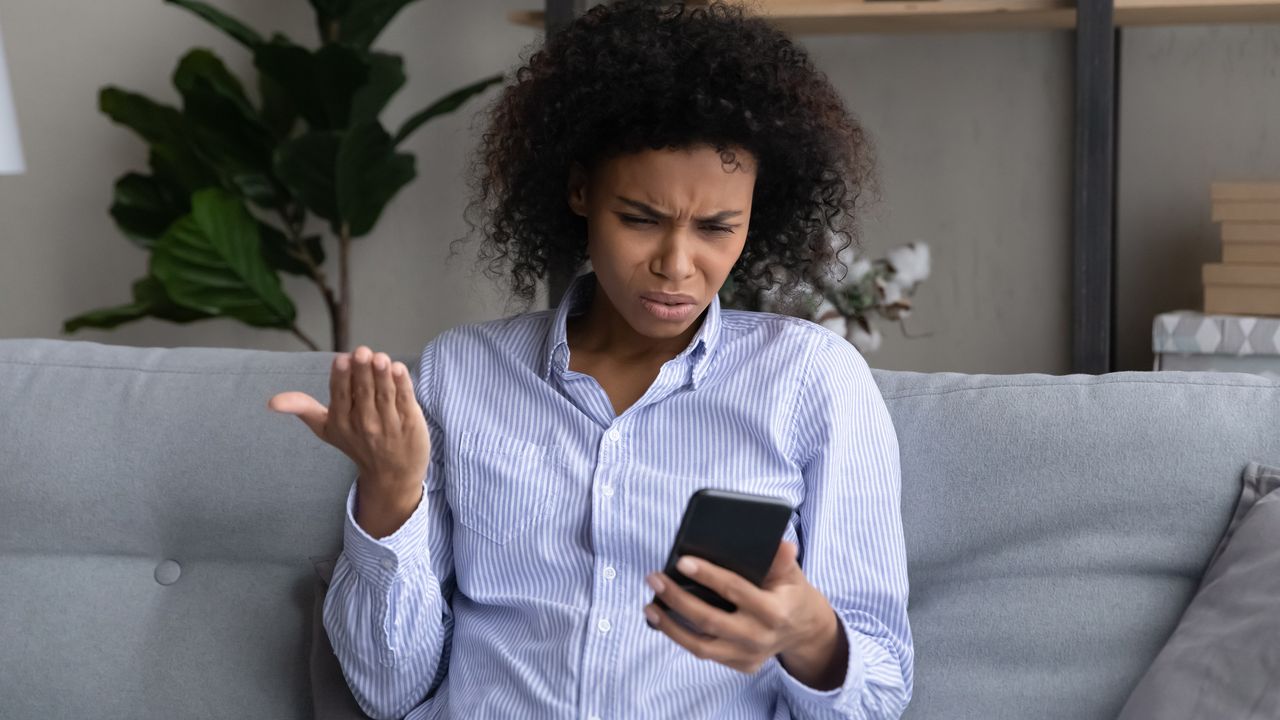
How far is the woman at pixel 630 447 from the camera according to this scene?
1107 millimetres

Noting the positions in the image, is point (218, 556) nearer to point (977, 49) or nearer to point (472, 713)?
point (472, 713)

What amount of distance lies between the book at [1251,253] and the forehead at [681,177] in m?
1.37

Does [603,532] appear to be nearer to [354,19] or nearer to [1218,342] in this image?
[1218,342]

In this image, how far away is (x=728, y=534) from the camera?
0.87 meters

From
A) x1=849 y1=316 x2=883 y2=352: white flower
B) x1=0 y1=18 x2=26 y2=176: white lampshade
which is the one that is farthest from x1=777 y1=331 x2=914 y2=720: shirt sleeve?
x1=849 y1=316 x2=883 y2=352: white flower

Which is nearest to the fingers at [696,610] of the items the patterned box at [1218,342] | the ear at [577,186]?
the ear at [577,186]

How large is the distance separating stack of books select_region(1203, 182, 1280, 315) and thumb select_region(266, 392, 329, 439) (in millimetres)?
1692

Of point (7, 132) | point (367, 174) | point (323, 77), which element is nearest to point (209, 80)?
point (323, 77)

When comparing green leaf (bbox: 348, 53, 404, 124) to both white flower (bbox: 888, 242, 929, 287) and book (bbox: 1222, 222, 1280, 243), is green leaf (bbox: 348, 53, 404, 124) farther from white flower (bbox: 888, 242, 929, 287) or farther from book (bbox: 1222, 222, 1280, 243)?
book (bbox: 1222, 222, 1280, 243)

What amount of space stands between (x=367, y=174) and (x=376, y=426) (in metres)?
1.86

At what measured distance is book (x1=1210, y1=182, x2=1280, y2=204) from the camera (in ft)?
7.11

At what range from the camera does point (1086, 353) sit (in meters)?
2.31

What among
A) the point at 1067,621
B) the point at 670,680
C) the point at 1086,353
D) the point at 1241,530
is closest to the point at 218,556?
the point at 670,680

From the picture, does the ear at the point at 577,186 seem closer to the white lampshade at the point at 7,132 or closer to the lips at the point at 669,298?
the lips at the point at 669,298
